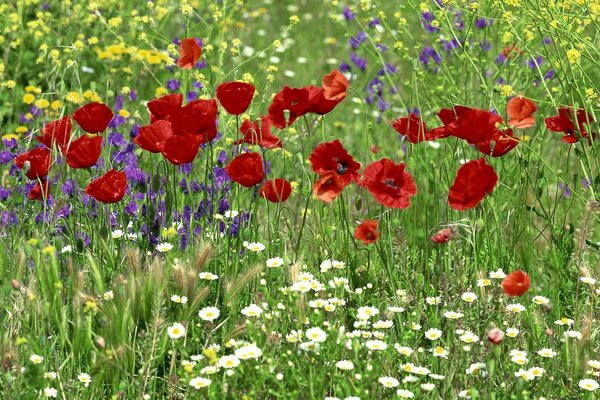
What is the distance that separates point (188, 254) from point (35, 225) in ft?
2.02

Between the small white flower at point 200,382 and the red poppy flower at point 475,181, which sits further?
the red poppy flower at point 475,181

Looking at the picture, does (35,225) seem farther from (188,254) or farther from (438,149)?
(438,149)

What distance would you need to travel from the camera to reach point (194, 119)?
9.37 ft

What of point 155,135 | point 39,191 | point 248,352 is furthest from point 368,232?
point 39,191

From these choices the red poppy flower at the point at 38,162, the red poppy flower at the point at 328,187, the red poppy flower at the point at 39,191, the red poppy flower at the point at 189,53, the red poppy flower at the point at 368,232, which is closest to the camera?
the red poppy flower at the point at 368,232

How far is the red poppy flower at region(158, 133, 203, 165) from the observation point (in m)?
2.80

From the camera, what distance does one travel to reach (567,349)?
258cm

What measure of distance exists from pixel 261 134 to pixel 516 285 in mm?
955

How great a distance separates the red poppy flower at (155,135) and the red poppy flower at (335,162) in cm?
40

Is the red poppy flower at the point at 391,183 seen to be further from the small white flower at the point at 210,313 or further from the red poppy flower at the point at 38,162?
the red poppy flower at the point at 38,162

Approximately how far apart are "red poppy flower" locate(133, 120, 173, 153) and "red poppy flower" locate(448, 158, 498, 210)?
781 mm

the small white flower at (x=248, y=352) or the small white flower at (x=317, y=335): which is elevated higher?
the small white flower at (x=317, y=335)

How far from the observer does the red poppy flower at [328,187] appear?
279 centimetres

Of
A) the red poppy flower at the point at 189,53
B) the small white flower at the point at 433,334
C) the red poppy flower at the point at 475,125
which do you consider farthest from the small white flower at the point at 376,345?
the red poppy flower at the point at 189,53
